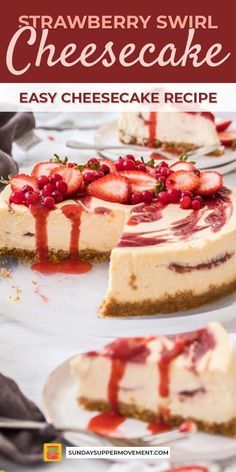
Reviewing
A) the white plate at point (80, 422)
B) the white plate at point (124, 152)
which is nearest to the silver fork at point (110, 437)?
the white plate at point (80, 422)

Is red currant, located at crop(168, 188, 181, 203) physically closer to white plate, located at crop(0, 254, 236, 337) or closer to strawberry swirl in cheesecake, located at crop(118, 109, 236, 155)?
white plate, located at crop(0, 254, 236, 337)

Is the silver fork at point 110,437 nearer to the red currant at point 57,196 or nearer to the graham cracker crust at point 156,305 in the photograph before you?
the graham cracker crust at point 156,305

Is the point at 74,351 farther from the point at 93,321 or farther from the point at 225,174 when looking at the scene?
the point at 225,174

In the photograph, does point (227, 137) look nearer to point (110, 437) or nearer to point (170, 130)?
point (170, 130)

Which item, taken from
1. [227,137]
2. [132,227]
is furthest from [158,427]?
[227,137]

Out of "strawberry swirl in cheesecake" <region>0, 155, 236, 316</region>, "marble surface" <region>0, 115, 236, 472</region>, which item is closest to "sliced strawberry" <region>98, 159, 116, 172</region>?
"strawberry swirl in cheesecake" <region>0, 155, 236, 316</region>
